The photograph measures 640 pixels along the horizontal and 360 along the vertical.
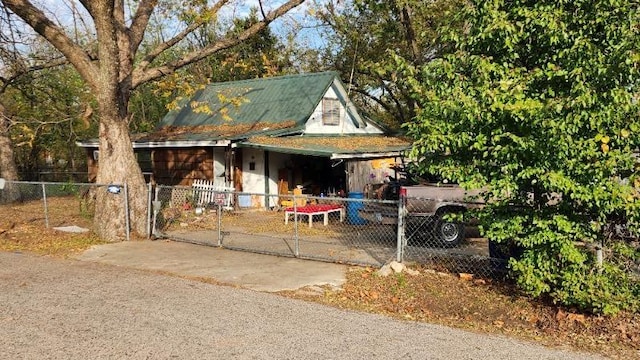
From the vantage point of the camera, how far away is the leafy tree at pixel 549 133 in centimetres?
584

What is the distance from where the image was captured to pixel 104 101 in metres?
11.7

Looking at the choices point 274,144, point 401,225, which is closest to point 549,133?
point 401,225

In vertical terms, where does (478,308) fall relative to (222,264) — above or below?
below

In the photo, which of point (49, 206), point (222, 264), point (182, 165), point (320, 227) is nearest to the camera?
point (222, 264)

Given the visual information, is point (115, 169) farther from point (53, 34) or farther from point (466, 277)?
point (466, 277)

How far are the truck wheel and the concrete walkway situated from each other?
2994 mm

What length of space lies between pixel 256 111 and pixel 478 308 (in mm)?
16240

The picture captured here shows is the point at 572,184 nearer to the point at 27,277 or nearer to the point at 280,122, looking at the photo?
the point at 27,277

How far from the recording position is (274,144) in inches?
683

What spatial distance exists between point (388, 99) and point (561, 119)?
2484 cm

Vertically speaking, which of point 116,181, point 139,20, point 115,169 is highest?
point 139,20

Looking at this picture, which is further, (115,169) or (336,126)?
(336,126)

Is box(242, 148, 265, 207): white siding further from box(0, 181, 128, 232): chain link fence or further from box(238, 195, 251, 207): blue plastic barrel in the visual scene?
box(0, 181, 128, 232): chain link fence

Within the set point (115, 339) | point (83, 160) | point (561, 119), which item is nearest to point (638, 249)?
point (561, 119)
